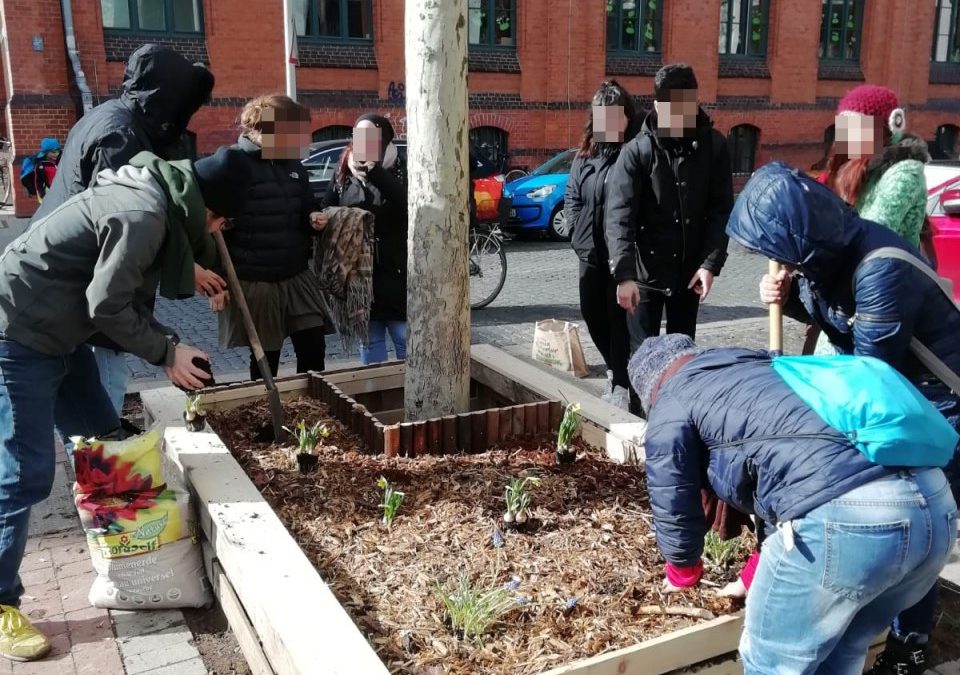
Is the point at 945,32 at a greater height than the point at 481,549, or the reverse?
the point at 945,32

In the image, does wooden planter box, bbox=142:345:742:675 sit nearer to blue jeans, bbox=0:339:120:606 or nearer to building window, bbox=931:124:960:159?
blue jeans, bbox=0:339:120:606

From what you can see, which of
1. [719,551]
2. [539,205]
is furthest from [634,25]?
[719,551]

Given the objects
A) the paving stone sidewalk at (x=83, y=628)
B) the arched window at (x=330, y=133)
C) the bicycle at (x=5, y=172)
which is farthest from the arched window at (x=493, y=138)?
the paving stone sidewalk at (x=83, y=628)

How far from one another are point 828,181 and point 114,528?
118 inches

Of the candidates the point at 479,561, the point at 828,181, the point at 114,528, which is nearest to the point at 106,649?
the point at 114,528

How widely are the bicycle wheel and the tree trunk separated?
5.42 metres

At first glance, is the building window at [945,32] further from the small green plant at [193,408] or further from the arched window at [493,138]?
the small green plant at [193,408]

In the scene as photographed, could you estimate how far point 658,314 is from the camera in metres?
4.85

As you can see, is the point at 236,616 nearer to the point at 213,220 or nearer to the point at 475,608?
the point at 475,608

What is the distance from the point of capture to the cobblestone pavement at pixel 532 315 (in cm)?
723

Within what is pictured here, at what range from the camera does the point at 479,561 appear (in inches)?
121

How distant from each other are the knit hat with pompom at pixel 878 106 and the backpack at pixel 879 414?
4.51ft

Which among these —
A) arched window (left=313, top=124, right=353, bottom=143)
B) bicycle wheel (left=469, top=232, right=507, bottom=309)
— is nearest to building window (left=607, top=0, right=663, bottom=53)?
arched window (left=313, top=124, right=353, bottom=143)

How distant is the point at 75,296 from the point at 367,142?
6.46ft
